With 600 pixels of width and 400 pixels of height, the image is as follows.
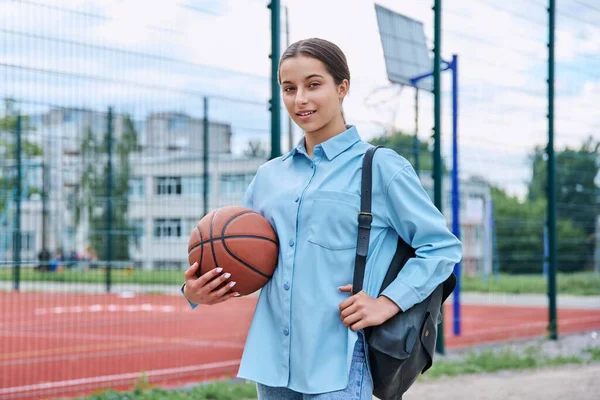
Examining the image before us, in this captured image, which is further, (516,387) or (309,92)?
(516,387)

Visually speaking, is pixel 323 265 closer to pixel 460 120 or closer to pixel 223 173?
pixel 223 173

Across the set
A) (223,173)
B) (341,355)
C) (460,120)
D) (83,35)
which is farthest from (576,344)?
(341,355)

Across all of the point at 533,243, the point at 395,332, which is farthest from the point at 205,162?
the point at 533,243

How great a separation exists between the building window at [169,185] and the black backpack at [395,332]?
517 cm

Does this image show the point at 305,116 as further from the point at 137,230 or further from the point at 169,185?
the point at 137,230

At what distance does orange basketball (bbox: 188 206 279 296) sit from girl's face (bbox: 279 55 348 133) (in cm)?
32

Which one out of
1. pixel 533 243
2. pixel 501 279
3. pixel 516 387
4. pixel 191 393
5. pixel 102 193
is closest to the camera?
pixel 191 393

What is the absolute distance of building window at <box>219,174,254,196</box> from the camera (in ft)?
22.1

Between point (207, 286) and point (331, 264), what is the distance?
363 mm

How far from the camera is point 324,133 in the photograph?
7.36 ft

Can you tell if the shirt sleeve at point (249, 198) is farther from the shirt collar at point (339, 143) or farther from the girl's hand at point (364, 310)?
the girl's hand at point (364, 310)

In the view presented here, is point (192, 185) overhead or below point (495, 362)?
overhead

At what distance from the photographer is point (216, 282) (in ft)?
7.22

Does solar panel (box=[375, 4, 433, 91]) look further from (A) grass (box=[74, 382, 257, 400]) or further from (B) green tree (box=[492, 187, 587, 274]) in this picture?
(B) green tree (box=[492, 187, 587, 274])
